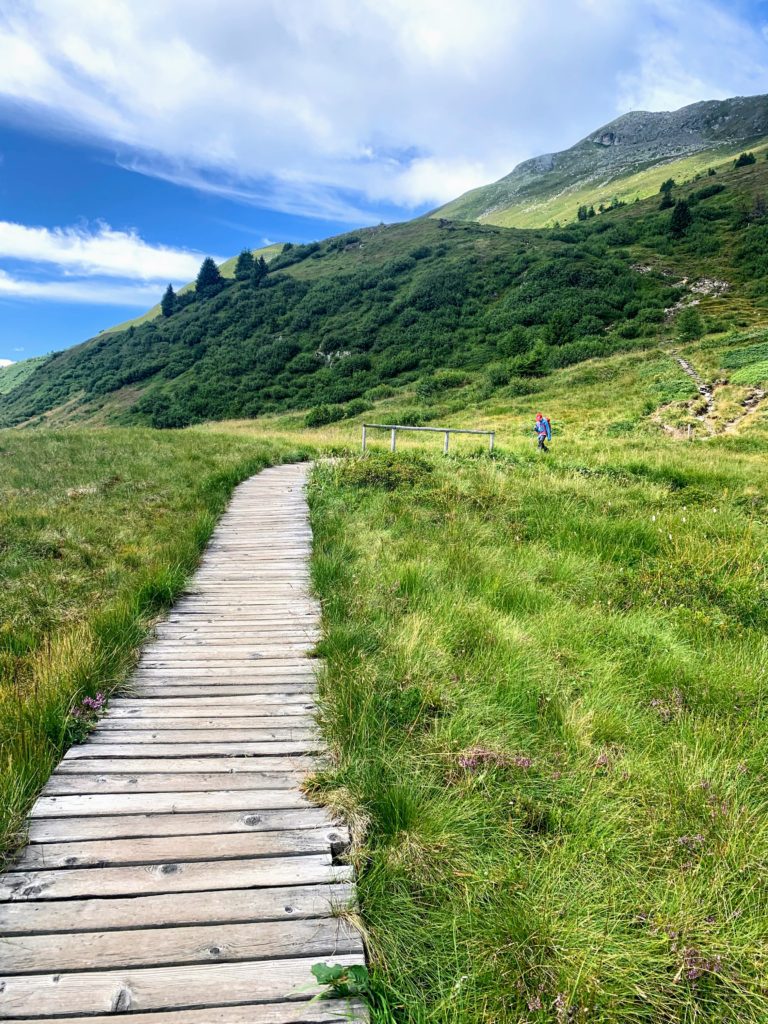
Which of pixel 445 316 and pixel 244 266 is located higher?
pixel 244 266

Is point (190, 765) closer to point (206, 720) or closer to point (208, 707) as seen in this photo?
point (206, 720)

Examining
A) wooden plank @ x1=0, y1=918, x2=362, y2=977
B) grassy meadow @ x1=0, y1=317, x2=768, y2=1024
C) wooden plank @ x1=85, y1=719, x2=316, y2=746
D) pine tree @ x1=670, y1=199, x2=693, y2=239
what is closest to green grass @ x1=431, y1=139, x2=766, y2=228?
pine tree @ x1=670, y1=199, x2=693, y2=239

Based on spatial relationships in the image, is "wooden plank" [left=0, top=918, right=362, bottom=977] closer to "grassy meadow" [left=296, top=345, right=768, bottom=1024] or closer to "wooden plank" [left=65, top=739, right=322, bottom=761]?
"grassy meadow" [left=296, top=345, right=768, bottom=1024]

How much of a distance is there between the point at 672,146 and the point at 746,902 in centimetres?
24864

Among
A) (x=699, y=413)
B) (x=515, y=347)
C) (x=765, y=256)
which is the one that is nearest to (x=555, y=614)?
(x=699, y=413)

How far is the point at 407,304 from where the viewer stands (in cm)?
5981

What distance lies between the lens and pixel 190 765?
10.2 ft

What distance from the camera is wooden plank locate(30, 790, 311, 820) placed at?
273 cm

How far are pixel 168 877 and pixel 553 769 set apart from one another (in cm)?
213

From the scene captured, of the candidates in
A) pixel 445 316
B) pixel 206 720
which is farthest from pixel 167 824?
pixel 445 316

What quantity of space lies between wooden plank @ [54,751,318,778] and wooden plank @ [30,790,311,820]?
0.62 ft

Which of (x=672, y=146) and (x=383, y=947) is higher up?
(x=672, y=146)

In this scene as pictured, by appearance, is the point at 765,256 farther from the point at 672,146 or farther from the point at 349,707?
the point at 672,146

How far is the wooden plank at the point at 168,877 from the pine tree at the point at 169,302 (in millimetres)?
118018
